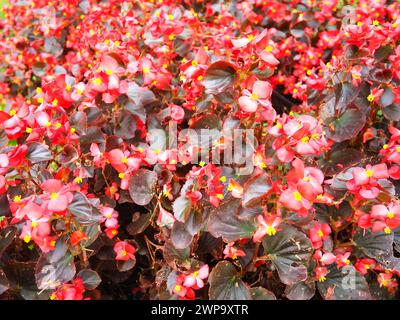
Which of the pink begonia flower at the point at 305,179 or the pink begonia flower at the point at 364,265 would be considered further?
the pink begonia flower at the point at 364,265

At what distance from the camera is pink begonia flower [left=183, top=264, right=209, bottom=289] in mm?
969

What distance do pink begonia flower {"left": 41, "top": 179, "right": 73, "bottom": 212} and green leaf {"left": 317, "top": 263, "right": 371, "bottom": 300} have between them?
24.6 inches

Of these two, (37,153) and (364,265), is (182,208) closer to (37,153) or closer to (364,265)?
(37,153)

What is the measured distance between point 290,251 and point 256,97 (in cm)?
34

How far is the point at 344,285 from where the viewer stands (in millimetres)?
1070

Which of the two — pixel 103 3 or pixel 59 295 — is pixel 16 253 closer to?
pixel 59 295

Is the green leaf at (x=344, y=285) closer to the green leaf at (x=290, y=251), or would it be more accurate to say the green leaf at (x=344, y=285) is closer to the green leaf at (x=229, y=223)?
the green leaf at (x=290, y=251)

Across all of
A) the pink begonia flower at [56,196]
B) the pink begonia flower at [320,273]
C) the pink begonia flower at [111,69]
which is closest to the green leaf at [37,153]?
the pink begonia flower at [56,196]

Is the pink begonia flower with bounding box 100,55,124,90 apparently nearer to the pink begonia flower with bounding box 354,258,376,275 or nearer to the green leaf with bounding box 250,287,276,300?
the green leaf with bounding box 250,287,276,300

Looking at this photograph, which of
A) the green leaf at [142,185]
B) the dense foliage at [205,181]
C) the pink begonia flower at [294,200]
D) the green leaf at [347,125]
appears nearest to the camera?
the pink begonia flower at [294,200]

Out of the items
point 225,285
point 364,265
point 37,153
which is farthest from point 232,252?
point 37,153

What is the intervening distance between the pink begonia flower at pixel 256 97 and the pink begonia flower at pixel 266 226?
0.24m

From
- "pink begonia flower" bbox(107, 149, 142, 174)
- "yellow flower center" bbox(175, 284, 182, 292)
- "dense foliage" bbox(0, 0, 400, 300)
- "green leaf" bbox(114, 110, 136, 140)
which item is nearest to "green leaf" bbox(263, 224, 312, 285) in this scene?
"dense foliage" bbox(0, 0, 400, 300)

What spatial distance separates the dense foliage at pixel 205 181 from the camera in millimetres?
929
